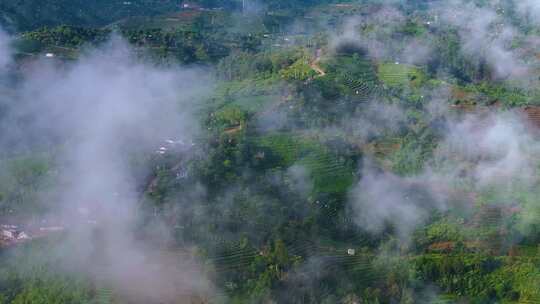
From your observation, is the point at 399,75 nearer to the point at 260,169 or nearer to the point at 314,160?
the point at 314,160

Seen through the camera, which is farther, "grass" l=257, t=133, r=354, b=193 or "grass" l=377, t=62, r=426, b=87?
"grass" l=377, t=62, r=426, b=87

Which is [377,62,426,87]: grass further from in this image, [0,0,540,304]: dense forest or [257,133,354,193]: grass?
[257,133,354,193]: grass

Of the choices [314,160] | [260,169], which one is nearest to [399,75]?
[314,160]

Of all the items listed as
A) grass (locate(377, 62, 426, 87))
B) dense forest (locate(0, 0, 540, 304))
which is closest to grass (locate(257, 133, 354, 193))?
dense forest (locate(0, 0, 540, 304))

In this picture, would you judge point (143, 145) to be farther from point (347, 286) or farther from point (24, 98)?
point (347, 286)

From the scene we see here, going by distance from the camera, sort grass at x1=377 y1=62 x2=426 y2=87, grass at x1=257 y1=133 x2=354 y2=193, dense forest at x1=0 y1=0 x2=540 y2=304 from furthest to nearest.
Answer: grass at x1=377 y1=62 x2=426 y2=87
grass at x1=257 y1=133 x2=354 y2=193
dense forest at x1=0 y1=0 x2=540 y2=304

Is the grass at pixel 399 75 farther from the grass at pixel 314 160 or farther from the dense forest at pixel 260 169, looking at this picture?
the grass at pixel 314 160

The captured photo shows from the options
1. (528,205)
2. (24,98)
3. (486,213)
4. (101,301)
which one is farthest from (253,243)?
(24,98)

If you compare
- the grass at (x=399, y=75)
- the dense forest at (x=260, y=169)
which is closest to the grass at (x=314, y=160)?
the dense forest at (x=260, y=169)
